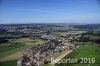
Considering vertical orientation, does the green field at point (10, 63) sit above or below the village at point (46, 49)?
below

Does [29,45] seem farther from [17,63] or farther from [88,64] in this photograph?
[88,64]

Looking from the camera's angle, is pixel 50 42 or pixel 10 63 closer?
pixel 10 63

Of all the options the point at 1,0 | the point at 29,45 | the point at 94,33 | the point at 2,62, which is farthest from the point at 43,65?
the point at 1,0

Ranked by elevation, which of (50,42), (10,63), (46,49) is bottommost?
(10,63)

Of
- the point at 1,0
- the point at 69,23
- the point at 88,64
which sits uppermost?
the point at 1,0

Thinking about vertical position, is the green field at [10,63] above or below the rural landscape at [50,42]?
below

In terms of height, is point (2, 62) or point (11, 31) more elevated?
point (11, 31)

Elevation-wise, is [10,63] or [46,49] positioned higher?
[46,49]

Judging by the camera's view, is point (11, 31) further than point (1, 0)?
Yes

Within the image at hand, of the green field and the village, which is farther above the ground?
the village

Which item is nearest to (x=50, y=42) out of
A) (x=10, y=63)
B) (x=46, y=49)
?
(x=46, y=49)

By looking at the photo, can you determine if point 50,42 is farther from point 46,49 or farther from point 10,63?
point 10,63
